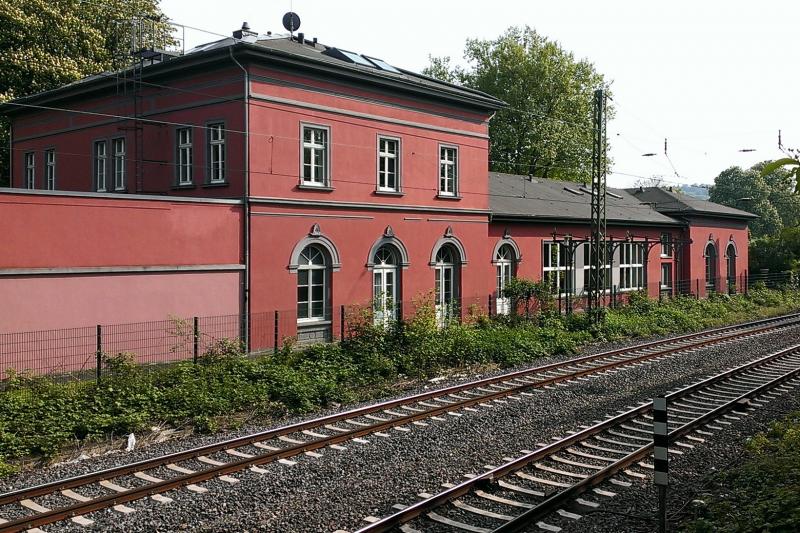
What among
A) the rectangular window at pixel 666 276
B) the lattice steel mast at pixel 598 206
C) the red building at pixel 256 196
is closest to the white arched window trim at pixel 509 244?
the red building at pixel 256 196

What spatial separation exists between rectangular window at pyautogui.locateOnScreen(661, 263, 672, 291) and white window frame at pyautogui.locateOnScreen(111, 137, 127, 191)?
25.9 meters

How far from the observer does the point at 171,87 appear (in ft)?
72.7

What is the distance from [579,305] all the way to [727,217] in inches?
662

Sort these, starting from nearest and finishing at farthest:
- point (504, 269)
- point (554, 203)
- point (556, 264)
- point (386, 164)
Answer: point (386, 164), point (504, 269), point (556, 264), point (554, 203)

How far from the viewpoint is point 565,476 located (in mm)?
9820

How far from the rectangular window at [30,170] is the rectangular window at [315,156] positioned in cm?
1217

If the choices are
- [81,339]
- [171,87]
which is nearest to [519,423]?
[81,339]

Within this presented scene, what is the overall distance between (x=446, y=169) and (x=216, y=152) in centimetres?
818

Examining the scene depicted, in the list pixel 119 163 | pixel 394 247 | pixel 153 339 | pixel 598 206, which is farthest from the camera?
pixel 598 206

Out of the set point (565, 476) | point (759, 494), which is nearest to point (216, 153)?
point (565, 476)

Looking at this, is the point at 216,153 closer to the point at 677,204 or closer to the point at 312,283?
the point at 312,283

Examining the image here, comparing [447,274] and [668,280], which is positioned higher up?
[447,274]

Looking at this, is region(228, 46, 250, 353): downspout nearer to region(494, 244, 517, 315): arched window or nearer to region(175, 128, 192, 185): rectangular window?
region(175, 128, 192, 185): rectangular window

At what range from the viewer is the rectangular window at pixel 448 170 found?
1021 inches
